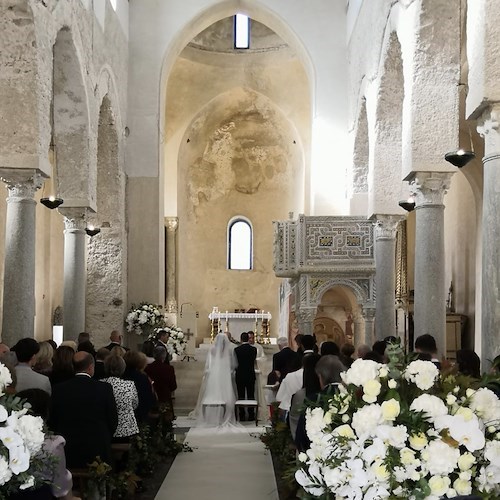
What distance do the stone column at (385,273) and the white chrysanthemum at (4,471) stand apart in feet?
42.2

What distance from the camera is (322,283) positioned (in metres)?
18.2

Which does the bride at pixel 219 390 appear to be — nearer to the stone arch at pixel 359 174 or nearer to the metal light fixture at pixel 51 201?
the metal light fixture at pixel 51 201

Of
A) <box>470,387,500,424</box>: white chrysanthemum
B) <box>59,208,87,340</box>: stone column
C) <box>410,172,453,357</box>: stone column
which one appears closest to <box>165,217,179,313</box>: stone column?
<box>59,208,87,340</box>: stone column

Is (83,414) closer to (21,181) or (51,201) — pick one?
(21,181)

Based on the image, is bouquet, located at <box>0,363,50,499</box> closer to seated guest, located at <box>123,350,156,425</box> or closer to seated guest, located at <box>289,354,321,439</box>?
seated guest, located at <box>289,354,321,439</box>

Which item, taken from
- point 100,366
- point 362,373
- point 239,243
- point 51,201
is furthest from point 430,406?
point 239,243

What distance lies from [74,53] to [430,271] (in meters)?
7.88

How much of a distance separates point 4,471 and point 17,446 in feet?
0.49

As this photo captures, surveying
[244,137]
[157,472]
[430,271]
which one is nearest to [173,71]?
[244,137]

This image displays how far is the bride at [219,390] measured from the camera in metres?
14.7

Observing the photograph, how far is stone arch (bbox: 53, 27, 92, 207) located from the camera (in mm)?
15648

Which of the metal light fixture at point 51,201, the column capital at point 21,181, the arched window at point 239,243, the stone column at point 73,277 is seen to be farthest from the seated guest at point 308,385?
the arched window at point 239,243

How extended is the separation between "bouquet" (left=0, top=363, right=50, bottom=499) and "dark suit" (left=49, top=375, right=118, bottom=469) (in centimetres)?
243

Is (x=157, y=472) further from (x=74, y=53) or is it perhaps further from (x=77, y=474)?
(x=74, y=53)
